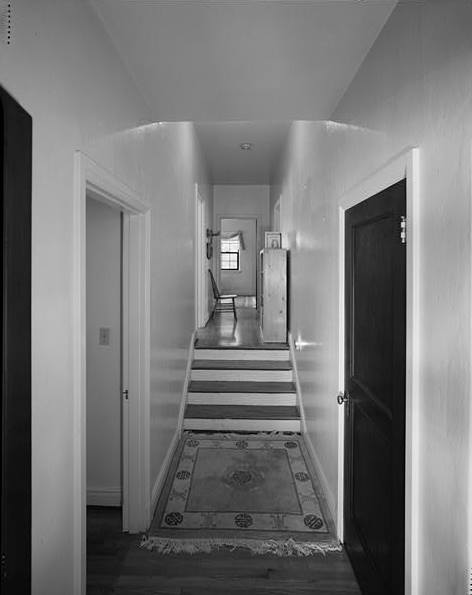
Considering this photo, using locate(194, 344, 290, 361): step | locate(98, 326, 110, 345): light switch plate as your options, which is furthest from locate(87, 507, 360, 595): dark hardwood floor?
locate(194, 344, 290, 361): step

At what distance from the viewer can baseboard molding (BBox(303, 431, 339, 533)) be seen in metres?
2.59

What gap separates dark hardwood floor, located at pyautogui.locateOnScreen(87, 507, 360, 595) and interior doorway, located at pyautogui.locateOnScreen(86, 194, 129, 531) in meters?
0.43

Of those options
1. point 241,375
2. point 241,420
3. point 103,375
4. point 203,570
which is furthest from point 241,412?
point 203,570

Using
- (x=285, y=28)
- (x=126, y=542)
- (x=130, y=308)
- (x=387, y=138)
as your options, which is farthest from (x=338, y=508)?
(x=285, y=28)

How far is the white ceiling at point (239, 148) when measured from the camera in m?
5.00

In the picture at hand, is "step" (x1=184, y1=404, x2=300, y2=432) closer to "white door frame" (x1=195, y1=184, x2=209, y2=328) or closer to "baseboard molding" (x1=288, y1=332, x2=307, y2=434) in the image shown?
"baseboard molding" (x1=288, y1=332, x2=307, y2=434)

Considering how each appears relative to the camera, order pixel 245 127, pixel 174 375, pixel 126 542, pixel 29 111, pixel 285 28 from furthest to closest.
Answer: pixel 245 127 → pixel 174 375 → pixel 126 542 → pixel 285 28 → pixel 29 111

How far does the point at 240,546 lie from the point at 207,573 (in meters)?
0.27

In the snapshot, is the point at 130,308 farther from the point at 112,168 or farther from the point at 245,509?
the point at 245,509

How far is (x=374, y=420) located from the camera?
181 centimetres

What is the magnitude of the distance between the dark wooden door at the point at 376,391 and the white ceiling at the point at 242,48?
2.13 ft

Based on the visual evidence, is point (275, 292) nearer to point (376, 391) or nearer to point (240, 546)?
point (240, 546)

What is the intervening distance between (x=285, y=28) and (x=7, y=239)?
4.32 ft

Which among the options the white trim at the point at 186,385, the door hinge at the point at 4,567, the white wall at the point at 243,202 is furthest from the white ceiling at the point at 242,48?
the white wall at the point at 243,202
